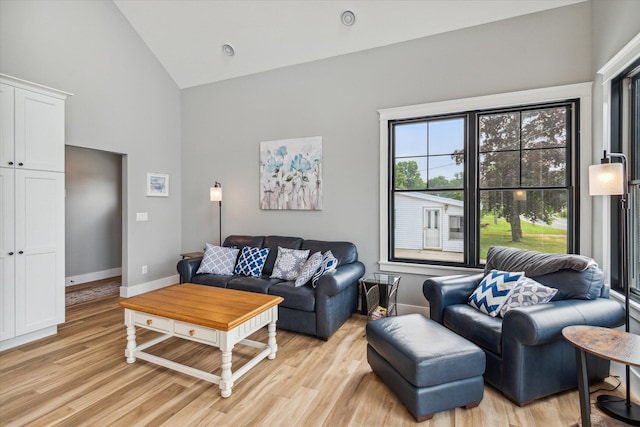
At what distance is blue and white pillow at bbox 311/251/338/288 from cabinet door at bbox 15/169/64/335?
2.65 m

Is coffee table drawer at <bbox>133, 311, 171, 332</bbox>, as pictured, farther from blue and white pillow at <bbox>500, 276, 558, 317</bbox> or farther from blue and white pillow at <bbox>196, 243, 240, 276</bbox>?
blue and white pillow at <bbox>500, 276, 558, 317</bbox>

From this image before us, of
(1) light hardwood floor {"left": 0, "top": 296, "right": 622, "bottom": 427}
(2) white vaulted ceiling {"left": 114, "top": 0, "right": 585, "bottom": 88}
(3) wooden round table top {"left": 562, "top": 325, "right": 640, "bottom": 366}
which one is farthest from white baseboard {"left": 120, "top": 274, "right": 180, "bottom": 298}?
(3) wooden round table top {"left": 562, "top": 325, "right": 640, "bottom": 366}

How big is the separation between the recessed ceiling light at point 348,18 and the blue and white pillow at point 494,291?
3.11 m

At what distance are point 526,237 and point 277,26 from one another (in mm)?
3796

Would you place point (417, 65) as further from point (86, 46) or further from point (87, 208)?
point (87, 208)

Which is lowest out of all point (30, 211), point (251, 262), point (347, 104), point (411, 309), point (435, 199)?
point (411, 309)

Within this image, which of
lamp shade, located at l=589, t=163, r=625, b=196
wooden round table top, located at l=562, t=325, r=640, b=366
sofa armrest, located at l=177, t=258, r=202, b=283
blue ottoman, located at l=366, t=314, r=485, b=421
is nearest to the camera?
wooden round table top, located at l=562, t=325, r=640, b=366

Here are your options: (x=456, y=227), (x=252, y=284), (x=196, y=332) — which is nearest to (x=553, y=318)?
(x=456, y=227)

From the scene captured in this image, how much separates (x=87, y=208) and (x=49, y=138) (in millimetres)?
2760

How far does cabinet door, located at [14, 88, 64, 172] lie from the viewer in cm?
296

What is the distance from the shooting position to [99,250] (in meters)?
5.73

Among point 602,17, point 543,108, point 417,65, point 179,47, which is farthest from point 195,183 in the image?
point 602,17

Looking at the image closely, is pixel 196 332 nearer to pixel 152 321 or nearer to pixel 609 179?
pixel 152 321

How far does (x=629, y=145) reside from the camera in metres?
2.57
